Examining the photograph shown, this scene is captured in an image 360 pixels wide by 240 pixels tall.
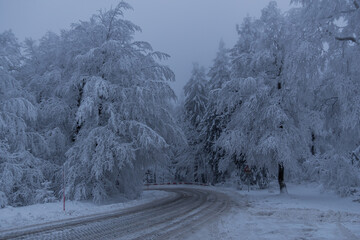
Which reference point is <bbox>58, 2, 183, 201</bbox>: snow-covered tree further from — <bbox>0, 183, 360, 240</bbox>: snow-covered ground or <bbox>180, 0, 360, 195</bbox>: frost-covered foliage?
<bbox>180, 0, 360, 195</bbox>: frost-covered foliage

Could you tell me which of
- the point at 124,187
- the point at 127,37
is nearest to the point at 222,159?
the point at 124,187

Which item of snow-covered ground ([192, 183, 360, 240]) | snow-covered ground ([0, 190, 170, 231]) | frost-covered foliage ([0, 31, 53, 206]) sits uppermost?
frost-covered foliage ([0, 31, 53, 206])

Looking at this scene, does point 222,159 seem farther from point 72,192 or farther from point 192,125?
point 72,192

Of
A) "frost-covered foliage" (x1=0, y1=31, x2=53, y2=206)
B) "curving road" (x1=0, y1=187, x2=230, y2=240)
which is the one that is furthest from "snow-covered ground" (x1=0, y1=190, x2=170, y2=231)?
"frost-covered foliage" (x1=0, y1=31, x2=53, y2=206)

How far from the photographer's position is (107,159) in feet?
55.3

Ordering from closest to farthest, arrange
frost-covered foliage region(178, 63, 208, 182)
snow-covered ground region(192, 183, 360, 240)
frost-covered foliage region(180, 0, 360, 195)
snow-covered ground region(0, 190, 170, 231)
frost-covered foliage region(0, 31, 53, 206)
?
snow-covered ground region(192, 183, 360, 240), snow-covered ground region(0, 190, 170, 231), frost-covered foliage region(180, 0, 360, 195), frost-covered foliage region(0, 31, 53, 206), frost-covered foliage region(178, 63, 208, 182)

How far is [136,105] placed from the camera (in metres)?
18.6

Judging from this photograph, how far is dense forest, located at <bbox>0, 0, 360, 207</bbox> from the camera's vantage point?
42.4ft

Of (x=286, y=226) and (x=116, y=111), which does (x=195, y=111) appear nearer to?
(x=116, y=111)

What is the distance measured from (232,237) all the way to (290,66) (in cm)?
788

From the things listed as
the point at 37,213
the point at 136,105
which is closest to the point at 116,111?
the point at 136,105

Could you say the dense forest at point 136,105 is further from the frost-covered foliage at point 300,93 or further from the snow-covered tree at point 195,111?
the snow-covered tree at point 195,111

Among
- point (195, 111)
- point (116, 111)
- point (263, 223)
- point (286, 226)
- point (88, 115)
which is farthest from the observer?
point (195, 111)

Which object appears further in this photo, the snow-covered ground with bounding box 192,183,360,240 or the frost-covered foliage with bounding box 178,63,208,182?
the frost-covered foliage with bounding box 178,63,208,182
